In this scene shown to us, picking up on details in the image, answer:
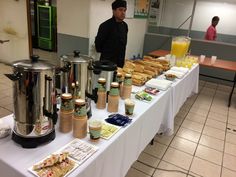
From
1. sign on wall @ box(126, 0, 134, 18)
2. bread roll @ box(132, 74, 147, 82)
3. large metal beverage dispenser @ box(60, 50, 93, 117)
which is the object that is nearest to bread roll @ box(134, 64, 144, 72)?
bread roll @ box(132, 74, 147, 82)

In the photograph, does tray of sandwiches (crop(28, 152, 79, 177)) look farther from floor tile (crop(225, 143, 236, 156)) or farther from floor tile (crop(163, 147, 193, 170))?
floor tile (crop(225, 143, 236, 156))

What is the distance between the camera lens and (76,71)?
1.14 m

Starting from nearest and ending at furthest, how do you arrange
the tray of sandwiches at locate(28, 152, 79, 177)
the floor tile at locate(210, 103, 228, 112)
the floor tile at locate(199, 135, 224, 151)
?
1. the tray of sandwiches at locate(28, 152, 79, 177)
2. the floor tile at locate(199, 135, 224, 151)
3. the floor tile at locate(210, 103, 228, 112)

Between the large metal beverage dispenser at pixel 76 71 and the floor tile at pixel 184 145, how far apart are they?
5.19ft

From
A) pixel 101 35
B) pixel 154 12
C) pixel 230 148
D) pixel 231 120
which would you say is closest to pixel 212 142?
pixel 230 148

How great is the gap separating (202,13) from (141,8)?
240 centimetres

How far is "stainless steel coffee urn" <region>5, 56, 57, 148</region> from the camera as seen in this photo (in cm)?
90

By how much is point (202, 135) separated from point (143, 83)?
1250mm

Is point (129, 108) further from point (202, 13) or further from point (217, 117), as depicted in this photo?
point (202, 13)

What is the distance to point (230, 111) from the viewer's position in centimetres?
351

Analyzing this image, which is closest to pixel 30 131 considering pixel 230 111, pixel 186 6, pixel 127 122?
pixel 127 122

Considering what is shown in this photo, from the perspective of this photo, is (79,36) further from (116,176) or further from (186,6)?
(186,6)

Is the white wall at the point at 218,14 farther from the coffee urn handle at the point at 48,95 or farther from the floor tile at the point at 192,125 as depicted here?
the coffee urn handle at the point at 48,95

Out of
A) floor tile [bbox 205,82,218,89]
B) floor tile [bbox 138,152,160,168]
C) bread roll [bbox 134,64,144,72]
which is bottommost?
floor tile [bbox 138,152,160,168]
